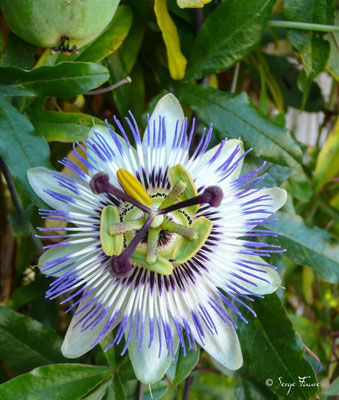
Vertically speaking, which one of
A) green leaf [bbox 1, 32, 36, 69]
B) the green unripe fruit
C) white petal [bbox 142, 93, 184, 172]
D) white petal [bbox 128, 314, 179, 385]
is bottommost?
white petal [bbox 128, 314, 179, 385]

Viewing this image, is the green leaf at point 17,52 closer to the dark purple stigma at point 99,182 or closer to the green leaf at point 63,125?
the green leaf at point 63,125

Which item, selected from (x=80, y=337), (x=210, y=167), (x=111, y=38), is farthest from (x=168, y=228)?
(x=111, y=38)

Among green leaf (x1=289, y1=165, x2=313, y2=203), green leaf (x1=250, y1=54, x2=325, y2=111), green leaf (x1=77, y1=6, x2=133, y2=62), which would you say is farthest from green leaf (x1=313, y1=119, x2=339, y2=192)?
green leaf (x1=77, y1=6, x2=133, y2=62)

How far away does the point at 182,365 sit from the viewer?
89cm

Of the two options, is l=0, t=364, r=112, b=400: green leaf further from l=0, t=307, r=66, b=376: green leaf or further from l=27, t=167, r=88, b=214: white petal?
l=27, t=167, r=88, b=214: white petal

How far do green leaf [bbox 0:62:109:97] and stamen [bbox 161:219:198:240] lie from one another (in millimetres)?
288

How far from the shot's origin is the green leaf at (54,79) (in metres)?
0.87

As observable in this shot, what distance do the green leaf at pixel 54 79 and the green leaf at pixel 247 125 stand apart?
0.26m

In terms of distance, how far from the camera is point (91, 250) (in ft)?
A: 2.64

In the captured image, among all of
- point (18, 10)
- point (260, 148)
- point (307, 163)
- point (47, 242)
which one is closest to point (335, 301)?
point (307, 163)

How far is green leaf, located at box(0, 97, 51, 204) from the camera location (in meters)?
0.83

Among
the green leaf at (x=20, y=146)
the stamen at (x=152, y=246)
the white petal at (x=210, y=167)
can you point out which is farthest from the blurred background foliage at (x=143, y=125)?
the stamen at (x=152, y=246)

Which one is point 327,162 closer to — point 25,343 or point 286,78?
point 286,78

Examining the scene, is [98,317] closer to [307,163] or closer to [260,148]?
[260,148]
